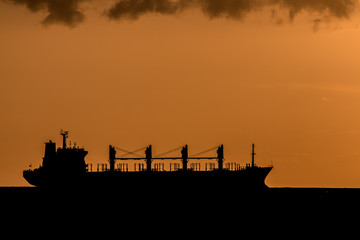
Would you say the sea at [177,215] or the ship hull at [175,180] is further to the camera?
the ship hull at [175,180]

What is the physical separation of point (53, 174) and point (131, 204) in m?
13.9

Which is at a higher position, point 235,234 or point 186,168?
point 186,168

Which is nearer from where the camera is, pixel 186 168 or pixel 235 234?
pixel 235 234

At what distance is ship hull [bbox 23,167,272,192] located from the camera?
170m

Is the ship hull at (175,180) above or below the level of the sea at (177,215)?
above

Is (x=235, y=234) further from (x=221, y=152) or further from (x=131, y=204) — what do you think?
(x=221, y=152)

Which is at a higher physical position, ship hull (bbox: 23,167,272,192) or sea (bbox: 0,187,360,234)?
ship hull (bbox: 23,167,272,192)

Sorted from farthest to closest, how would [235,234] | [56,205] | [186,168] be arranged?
[186,168] → [56,205] → [235,234]

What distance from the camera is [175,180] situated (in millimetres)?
171750

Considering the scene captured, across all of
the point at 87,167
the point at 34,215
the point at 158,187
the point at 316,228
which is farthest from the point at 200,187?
the point at 316,228

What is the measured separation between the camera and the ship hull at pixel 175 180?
170 meters

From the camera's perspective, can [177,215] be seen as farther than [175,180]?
No

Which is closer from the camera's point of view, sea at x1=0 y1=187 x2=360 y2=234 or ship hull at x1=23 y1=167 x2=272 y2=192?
sea at x1=0 y1=187 x2=360 y2=234

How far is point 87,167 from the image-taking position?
169 meters
